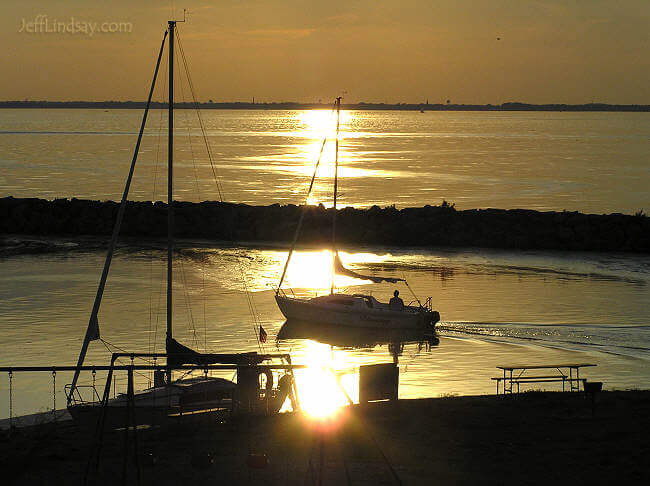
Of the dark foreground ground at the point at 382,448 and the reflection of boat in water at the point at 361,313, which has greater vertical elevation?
the reflection of boat in water at the point at 361,313

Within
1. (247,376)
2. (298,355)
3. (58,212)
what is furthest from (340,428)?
(58,212)

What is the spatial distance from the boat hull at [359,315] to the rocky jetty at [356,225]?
20293 millimetres

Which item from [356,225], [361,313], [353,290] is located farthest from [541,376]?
[356,225]

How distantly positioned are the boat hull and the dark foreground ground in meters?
12.2

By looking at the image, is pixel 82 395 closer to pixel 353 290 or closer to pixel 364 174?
pixel 353 290

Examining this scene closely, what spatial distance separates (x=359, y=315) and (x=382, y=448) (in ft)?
53.2

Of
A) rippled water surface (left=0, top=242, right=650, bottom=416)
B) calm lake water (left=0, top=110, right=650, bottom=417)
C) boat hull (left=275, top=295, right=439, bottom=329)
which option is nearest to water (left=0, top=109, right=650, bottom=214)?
calm lake water (left=0, top=110, right=650, bottom=417)

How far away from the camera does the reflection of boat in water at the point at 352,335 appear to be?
32562mm

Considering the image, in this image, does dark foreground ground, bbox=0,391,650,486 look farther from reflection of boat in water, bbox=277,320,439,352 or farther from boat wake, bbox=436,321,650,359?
reflection of boat in water, bbox=277,320,439,352

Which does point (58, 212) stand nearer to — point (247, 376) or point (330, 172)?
point (247, 376)

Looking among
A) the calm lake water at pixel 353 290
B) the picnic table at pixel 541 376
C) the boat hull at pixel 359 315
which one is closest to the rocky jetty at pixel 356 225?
the calm lake water at pixel 353 290

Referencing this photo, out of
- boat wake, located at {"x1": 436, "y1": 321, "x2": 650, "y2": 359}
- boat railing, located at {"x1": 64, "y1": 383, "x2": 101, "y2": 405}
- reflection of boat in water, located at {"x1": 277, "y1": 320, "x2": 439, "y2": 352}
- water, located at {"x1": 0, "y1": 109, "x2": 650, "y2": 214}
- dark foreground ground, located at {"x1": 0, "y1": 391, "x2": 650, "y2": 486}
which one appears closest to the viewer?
dark foreground ground, located at {"x1": 0, "y1": 391, "x2": 650, "y2": 486}

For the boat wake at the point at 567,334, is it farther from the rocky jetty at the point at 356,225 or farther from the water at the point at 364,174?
the water at the point at 364,174

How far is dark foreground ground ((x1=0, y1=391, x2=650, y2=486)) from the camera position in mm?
15844
